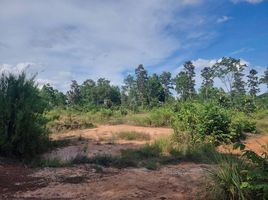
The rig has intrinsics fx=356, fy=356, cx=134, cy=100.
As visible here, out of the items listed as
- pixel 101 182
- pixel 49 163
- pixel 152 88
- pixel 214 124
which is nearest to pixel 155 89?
pixel 152 88

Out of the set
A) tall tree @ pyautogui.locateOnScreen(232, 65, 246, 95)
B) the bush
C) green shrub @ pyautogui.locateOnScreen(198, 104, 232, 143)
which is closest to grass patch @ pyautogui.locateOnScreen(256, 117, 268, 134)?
green shrub @ pyautogui.locateOnScreen(198, 104, 232, 143)

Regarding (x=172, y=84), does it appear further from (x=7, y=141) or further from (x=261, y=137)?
(x=7, y=141)

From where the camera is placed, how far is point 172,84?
6056 centimetres

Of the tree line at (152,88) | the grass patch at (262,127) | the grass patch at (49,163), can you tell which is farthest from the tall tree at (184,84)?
the grass patch at (49,163)

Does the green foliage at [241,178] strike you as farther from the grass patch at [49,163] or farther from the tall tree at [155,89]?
the tall tree at [155,89]

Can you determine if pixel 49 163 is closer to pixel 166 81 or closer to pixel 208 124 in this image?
pixel 208 124

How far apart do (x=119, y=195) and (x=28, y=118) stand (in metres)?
5.62

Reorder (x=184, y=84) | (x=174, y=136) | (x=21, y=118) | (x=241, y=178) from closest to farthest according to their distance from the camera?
1. (x=241, y=178)
2. (x=21, y=118)
3. (x=174, y=136)
4. (x=184, y=84)

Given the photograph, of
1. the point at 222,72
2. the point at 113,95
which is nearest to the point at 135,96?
the point at 113,95

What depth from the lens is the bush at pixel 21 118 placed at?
33.0 feet

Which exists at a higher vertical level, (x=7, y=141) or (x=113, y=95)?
(x=113, y=95)

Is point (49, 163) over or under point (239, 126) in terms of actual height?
under

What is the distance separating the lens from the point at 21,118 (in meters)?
10.1

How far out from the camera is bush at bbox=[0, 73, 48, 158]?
1007 cm
